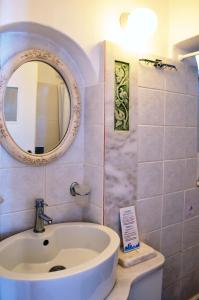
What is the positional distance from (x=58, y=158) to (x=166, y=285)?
1.05 metres

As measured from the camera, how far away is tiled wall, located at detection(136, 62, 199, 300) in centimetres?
133

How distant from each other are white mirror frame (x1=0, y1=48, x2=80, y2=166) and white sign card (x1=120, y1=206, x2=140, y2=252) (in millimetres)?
456

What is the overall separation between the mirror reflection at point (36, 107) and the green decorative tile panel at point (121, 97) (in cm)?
25

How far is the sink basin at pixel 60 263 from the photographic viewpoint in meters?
0.74

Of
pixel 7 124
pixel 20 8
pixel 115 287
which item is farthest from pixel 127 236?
pixel 20 8

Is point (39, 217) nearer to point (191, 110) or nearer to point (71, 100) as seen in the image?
point (71, 100)

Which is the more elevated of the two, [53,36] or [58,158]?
[53,36]

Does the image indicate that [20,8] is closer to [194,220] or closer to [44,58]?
[44,58]

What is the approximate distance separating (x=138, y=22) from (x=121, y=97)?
377 millimetres

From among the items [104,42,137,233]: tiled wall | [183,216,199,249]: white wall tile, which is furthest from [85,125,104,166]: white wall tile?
[183,216,199,249]: white wall tile

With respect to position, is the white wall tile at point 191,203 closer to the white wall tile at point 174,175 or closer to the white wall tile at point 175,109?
the white wall tile at point 174,175

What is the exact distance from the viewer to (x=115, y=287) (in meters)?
0.96

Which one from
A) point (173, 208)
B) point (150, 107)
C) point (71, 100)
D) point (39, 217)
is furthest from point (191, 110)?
point (39, 217)

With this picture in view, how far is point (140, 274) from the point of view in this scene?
41.7 inches
